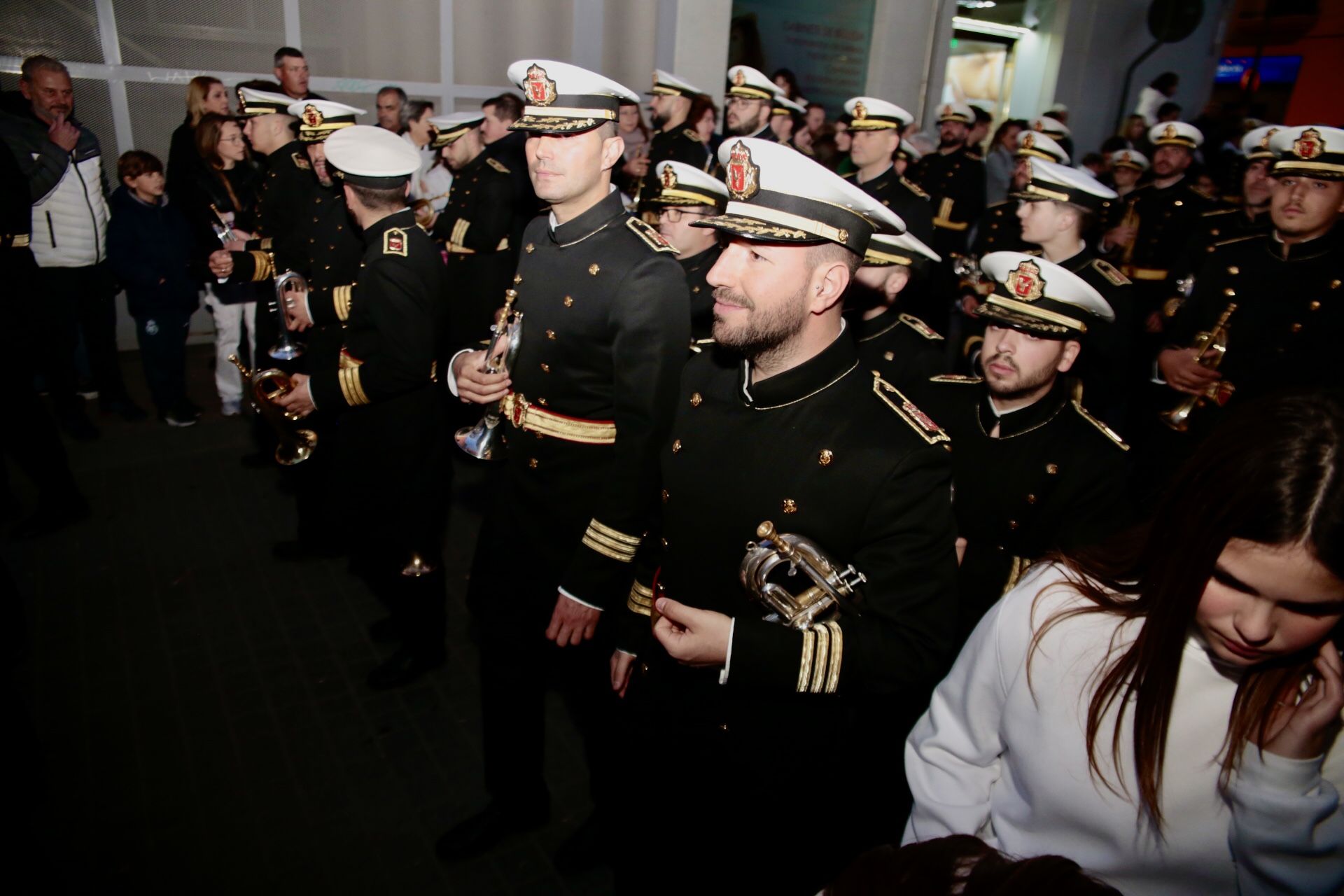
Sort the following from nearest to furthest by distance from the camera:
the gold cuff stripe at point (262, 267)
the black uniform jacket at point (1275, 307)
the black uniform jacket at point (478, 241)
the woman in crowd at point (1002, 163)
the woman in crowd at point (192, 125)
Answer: the black uniform jacket at point (1275, 307), the gold cuff stripe at point (262, 267), the black uniform jacket at point (478, 241), the woman in crowd at point (192, 125), the woman in crowd at point (1002, 163)

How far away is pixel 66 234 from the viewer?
A: 7.20 m

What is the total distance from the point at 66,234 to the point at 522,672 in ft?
21.5

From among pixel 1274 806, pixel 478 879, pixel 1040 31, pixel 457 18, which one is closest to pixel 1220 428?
pixel 1274 806

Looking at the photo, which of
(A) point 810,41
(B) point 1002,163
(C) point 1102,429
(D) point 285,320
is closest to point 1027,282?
(C) point 1102,429

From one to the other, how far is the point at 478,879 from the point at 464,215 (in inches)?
210

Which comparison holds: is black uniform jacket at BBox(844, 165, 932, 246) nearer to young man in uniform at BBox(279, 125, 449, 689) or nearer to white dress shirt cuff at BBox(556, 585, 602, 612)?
young man in uniform at BBox(279, 125, 449, 689)

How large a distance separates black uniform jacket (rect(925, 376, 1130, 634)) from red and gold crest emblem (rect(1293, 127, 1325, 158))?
2.27 meters

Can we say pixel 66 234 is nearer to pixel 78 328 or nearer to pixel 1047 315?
pixel 78 328

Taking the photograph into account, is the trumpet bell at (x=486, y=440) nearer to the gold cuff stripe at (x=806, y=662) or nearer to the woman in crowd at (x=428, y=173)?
the gold cuff stripe at (x=806, y=662)

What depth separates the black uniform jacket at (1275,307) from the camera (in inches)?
175

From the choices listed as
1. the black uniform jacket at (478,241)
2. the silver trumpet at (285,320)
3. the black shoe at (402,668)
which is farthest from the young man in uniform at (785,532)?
the black uniform jacket at (478,241)

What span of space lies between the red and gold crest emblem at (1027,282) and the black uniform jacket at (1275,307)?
2.06 metres

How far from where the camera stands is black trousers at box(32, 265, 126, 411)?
23.2ft

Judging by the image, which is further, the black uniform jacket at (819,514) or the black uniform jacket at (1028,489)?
the black uniform jacket at (1028,489)
